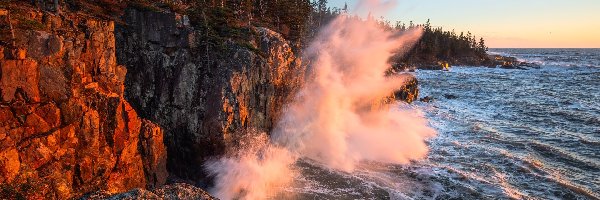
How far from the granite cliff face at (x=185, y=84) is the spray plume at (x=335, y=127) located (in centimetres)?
177

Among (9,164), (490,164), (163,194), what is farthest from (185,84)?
(490,164)

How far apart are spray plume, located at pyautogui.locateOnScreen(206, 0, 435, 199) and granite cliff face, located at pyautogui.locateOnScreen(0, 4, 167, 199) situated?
4872 mm

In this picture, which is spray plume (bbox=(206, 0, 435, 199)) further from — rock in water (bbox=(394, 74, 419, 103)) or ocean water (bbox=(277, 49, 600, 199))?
rock in water (bbox=(394, 74, 419, 103))

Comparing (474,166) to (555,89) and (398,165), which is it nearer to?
(398,165)

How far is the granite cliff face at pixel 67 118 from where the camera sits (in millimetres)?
14266

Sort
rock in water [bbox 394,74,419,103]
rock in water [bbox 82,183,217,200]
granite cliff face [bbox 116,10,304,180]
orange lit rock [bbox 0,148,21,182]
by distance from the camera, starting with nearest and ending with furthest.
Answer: rock in water [bbox 82,183,217,200] < orange lit rock [bbox 0,148,21,182] < granite cliff face [bbox 116,10,304,180] < rock in water [bbox 394,74,419,103]

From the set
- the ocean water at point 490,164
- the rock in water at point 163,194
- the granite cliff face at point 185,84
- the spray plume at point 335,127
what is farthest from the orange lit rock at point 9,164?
the ocean water at point 490,164

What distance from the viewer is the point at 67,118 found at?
1596 cm

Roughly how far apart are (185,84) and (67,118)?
24.3ft

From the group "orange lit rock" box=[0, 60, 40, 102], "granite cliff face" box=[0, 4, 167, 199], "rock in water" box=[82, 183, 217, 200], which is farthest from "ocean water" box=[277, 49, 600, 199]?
"orange lit rock" box=[0, 60, 40, 102]

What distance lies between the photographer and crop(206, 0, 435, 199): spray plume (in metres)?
22.1

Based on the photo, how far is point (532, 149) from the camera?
28000 millimetres

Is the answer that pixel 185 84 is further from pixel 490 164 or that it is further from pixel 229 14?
pixel 490 164

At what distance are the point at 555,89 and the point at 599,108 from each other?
1948 centimetres
